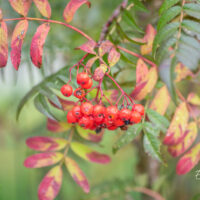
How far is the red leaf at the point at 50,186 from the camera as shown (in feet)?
2.33

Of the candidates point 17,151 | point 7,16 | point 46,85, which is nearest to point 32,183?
point 17,151

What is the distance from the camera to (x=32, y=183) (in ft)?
6.30

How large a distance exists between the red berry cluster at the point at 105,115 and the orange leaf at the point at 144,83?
8 centimetres

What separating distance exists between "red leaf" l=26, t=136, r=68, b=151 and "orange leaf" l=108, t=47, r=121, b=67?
32cm

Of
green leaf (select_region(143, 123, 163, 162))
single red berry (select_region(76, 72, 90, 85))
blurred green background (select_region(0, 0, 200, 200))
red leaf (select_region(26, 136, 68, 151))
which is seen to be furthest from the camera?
blurred green background (select_region(0, 0, 200, 200))

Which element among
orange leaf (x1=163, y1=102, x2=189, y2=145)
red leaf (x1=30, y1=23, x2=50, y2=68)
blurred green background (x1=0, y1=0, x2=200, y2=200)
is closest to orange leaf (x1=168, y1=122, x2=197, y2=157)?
orange leaf (x1=163, y1=102, x2=189, y2=145)

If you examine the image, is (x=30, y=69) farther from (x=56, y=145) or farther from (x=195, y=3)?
(x=195, y=3)

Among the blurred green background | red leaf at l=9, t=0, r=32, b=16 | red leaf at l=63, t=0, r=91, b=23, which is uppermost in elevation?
red leaf at l=9, t=0, r=32, b=16

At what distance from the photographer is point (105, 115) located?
0.59 meters

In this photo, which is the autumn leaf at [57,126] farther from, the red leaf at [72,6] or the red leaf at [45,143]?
the red leaf at [72,6]

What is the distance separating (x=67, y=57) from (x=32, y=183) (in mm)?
946

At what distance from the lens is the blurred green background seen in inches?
43.1

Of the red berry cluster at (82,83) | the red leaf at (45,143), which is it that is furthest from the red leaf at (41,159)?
the red berry cluster at (82,83)

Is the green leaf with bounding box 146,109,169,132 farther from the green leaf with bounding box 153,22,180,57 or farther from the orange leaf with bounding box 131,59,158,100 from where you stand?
the green leaf with bounding box 153,22,180,57
